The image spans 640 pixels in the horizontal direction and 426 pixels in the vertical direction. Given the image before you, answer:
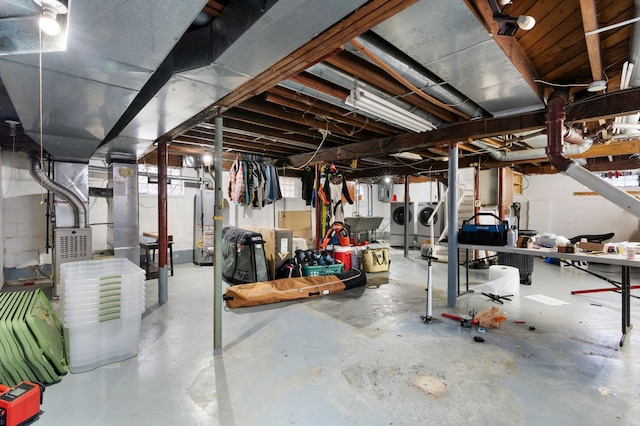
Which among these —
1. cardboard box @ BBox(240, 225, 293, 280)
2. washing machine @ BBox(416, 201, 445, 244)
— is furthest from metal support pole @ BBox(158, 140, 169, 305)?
washing machine @ BBox(416, 201, 445, 244)

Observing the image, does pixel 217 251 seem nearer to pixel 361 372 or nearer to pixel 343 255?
pixel 361 372

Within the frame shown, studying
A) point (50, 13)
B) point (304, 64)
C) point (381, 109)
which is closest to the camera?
point (50, 13)

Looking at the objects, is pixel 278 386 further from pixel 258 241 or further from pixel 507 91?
pixel 507 91

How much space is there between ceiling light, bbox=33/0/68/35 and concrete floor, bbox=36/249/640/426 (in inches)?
83.9

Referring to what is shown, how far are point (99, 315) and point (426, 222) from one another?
26.2ft

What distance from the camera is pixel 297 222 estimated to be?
29.5ft

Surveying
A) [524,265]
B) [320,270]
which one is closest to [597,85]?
[524,265]

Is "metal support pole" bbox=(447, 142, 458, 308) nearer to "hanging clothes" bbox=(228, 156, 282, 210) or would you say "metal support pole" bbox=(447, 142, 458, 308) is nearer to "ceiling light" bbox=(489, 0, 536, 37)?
"ceiling light" bbox=(489, 0, 536, 37)

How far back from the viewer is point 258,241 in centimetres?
468

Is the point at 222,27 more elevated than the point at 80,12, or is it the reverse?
the point at 222,27

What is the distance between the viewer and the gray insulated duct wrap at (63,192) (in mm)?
3832

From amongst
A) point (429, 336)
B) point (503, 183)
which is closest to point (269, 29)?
point (429, 336)

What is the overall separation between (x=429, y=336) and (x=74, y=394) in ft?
9.69

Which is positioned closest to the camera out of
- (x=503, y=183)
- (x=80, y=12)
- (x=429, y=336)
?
(x=80, y=12)
